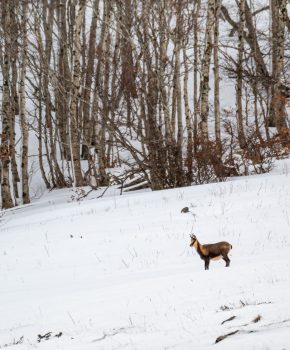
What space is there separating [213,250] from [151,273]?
0.99 meters

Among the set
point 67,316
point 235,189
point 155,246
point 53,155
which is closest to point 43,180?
point 53,155

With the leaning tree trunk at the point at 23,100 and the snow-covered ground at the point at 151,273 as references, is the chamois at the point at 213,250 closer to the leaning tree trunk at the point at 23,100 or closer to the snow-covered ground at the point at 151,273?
the snow-covered ground at the point at 151,273

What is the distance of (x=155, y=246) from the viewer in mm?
8484

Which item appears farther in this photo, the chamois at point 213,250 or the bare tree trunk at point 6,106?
the bare tree trunk at point 6,106

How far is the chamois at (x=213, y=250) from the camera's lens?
6684mm

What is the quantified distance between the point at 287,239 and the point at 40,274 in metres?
3.72

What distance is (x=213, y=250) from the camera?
6.72 metres

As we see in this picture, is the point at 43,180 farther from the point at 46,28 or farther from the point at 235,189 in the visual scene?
the point at 235,189

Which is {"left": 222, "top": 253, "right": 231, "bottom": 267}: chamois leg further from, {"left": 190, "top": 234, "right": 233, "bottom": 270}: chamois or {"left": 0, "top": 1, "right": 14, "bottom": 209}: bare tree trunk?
{"left": 0, "top": 1, "right": 14, "bottom": 209}: bare tree trunk

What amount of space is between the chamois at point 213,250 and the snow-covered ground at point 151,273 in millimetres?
159

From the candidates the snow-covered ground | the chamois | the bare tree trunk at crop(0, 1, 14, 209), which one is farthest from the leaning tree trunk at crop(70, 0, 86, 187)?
the chamois

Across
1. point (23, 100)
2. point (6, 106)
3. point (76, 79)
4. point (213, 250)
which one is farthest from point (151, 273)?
point (23, 100)

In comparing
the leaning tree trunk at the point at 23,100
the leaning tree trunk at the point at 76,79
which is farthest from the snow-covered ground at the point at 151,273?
the leaning tree trunk at the point at 23,100

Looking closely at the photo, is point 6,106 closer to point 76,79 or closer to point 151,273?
point 76,79
